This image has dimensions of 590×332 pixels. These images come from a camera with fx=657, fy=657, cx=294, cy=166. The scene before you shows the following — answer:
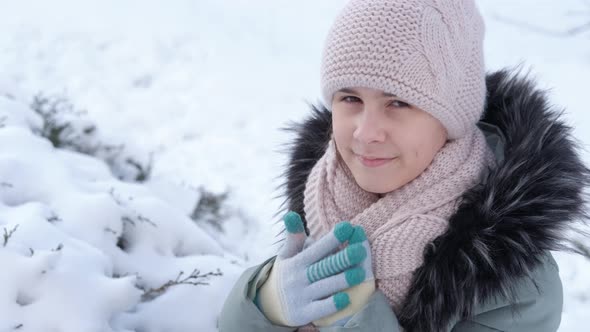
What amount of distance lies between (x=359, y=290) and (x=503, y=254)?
0.29 m

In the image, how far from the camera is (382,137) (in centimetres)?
132

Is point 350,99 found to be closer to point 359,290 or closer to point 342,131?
point 342,131

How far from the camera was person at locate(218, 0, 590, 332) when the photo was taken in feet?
4.24

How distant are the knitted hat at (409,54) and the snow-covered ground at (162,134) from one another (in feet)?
1.53

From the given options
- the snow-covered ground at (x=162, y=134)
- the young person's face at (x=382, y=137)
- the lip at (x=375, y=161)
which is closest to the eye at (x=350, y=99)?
the young person's face at (x=382, y=137)

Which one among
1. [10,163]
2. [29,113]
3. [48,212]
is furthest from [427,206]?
[29,113]

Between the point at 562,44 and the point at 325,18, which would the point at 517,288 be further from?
the point at 325,18

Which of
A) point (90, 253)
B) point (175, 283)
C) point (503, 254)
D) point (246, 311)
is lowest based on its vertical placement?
point (175, 283)

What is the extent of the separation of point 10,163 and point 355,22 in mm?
1440

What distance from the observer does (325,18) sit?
5168 millimetres

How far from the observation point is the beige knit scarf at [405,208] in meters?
1.32

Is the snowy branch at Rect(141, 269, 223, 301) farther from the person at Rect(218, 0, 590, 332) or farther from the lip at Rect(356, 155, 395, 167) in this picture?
the lip at Rect(356, 155, 395, 167)

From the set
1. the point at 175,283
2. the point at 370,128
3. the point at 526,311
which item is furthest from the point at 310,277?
the point at 175,283

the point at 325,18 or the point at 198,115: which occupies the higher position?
the point at 325,18
